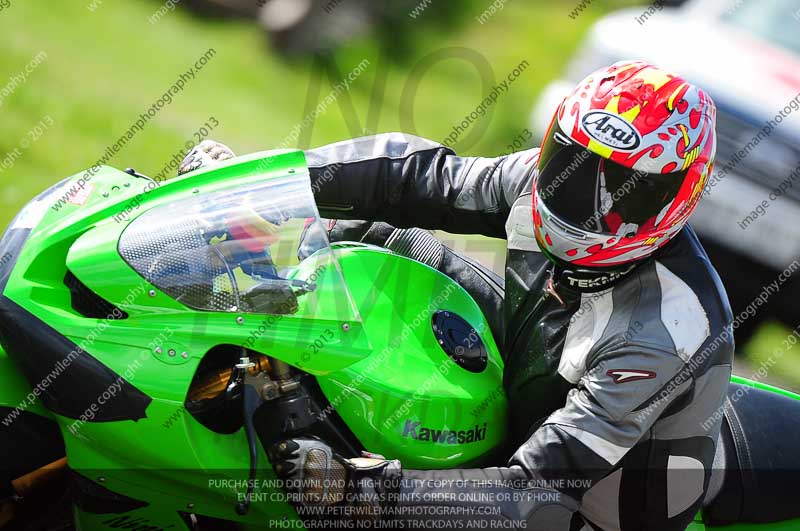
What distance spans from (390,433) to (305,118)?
16.1 ft

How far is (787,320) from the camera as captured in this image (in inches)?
232

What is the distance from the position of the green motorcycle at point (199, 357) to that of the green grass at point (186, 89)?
298 centimetres

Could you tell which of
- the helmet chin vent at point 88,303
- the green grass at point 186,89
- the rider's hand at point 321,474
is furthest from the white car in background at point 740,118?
the helmet chin vent at point 88,303

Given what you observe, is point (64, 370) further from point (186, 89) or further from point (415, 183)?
point (186, 89)

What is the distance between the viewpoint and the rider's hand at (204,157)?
3.14 metres

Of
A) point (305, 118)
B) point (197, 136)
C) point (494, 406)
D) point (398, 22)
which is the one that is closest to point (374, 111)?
point (305, 118)

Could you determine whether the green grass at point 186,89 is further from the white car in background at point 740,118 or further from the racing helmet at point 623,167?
the racing helmet at point 623,167

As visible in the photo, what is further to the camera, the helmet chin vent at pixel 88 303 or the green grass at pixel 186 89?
the green grass at pixel 186 89

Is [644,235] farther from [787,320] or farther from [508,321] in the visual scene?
[787,320]

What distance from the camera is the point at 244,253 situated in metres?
2.59

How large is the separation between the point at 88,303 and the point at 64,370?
7.6 inches

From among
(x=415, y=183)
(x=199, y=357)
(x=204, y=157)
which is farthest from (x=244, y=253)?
(x=415, y=183)

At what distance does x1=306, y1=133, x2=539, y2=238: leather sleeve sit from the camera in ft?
10.9

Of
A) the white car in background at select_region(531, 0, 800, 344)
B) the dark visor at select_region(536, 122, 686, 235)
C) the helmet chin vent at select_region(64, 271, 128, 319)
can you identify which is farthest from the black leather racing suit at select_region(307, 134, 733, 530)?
the white car in background at select_region(531, 0, 800, 344)
